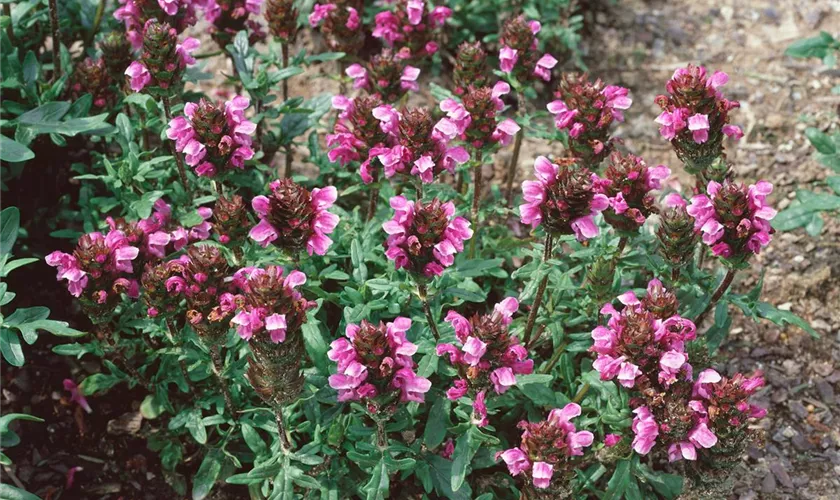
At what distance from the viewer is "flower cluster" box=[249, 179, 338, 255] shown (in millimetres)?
3510

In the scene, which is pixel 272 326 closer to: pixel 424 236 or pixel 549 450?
pixel 424 236

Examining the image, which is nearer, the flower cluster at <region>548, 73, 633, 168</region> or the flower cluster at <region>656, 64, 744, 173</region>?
the flower cluster at <region>656, 64, 744, 173</region>

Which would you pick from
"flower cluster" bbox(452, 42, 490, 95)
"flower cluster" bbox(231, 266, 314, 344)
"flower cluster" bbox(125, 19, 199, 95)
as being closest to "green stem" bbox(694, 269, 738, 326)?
"flower cluster" bbox(452, 42, 490, 95)

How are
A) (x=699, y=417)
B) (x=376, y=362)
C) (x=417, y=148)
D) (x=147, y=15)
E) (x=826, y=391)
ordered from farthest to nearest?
(x=826, y=391) → (x=147, y=15) → (x=417, y=148) → (x=699, y=417) → (x=376, y=362)

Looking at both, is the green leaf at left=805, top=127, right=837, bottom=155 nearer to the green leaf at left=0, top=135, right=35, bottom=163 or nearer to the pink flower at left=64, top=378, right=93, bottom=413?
the green leaf at left=0, top=135, right=35, bottom=163

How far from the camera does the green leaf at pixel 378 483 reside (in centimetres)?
363

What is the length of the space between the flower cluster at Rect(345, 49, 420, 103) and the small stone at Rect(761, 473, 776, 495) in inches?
96.5

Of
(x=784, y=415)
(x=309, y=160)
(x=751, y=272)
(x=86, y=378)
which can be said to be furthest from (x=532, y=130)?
(x=86, y=378)

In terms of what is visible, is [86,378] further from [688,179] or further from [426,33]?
[688,179]

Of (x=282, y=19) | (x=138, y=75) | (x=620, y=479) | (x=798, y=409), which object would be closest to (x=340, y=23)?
(x=282, y=19)

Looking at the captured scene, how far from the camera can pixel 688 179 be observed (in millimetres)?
5621

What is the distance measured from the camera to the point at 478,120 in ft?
12.9

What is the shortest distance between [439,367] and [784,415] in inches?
72.4

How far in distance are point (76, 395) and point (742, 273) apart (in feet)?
11.4
